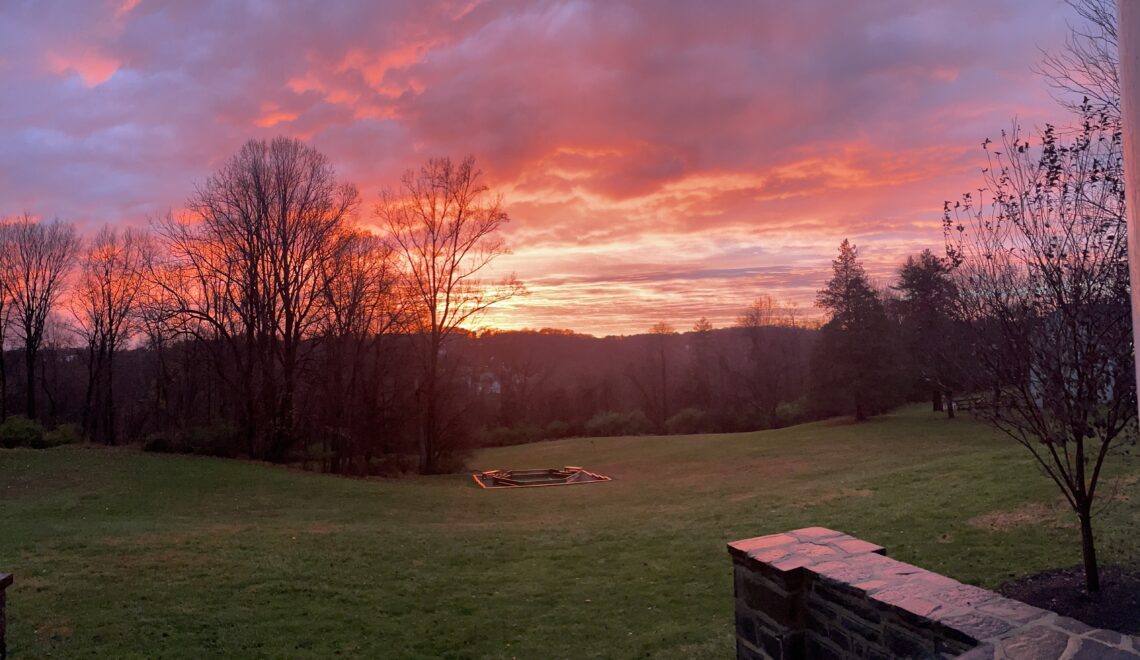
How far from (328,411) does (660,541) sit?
16418mm

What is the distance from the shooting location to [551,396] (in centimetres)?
4728

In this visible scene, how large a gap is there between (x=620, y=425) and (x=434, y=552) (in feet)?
106

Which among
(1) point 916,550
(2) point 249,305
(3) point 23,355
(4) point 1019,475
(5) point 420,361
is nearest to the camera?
(1) point 916,550

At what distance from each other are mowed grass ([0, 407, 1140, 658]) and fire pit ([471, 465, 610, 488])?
3288 mm

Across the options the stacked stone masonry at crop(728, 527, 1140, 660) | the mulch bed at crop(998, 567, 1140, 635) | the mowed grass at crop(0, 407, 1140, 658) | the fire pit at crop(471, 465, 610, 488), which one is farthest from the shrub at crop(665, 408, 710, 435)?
the stacked stone masonry at crop(728, 527, 1140, 660)

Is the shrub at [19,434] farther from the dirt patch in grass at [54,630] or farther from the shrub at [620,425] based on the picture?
the shrub at [620,425]

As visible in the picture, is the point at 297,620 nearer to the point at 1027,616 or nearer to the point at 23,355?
the point at 1027,616

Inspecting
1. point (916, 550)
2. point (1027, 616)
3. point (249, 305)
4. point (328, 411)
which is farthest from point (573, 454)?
point (1027, 616)

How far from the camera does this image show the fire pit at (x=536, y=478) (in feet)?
65.4

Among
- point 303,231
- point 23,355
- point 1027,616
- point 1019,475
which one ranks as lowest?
point 1019,475

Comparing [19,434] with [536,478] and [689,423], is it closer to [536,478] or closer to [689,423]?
[536,478]

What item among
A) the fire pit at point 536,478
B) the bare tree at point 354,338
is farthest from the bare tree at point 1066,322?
the bare tree at point 354,338

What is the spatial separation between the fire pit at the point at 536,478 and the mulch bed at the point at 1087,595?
1442 cm

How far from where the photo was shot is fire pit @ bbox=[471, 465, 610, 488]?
19.9 meters
